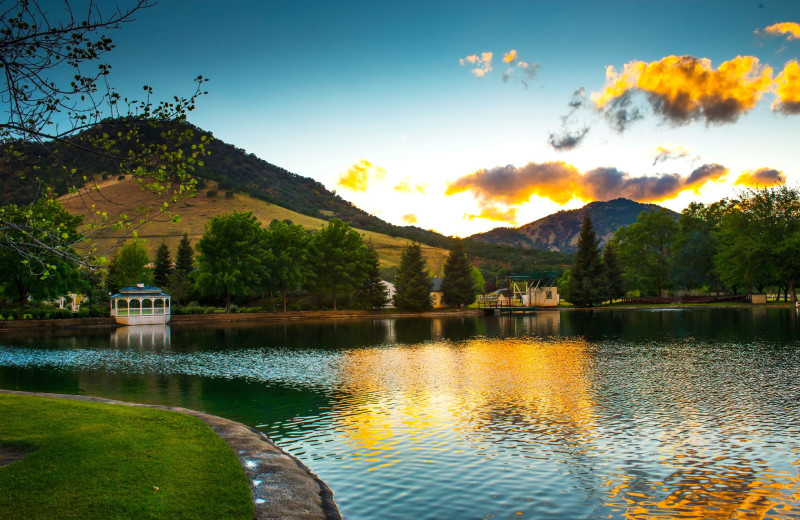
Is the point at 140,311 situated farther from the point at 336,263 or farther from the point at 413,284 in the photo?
the point at 413,284

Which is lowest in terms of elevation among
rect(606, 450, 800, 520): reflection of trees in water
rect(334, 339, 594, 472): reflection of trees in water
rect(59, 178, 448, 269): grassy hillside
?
rect(606, 450, 800, 520): reflection of trees in water

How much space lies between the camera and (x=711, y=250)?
9881 centimetres

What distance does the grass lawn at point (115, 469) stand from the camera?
828 cm

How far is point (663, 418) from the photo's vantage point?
16.9m

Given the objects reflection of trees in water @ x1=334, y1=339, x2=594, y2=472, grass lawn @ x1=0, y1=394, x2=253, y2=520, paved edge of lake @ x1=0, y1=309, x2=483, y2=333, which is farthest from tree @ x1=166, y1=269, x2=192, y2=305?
grass lawn @ x1=0, y1=394, x2=253, y2=520

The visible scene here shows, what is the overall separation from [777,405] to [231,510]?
1776 centimetres

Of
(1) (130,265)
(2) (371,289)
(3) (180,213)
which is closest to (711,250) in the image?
(2) (371,289)

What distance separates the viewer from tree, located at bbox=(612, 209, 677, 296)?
11082 centimetres

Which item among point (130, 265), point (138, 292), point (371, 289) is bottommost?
point (371, 289)

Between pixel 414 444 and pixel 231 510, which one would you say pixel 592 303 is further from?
pixel 231 510

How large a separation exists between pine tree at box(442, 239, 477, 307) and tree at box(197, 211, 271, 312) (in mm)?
30569

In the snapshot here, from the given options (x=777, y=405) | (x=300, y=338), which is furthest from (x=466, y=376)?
(x=300, y=338)

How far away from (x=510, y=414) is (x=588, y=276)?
3338 inches

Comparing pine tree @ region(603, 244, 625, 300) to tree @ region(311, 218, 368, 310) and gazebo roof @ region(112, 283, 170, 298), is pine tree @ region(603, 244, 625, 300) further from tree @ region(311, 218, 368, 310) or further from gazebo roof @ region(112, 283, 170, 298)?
gazebo roof @ region(112, 283, 170, 298)
